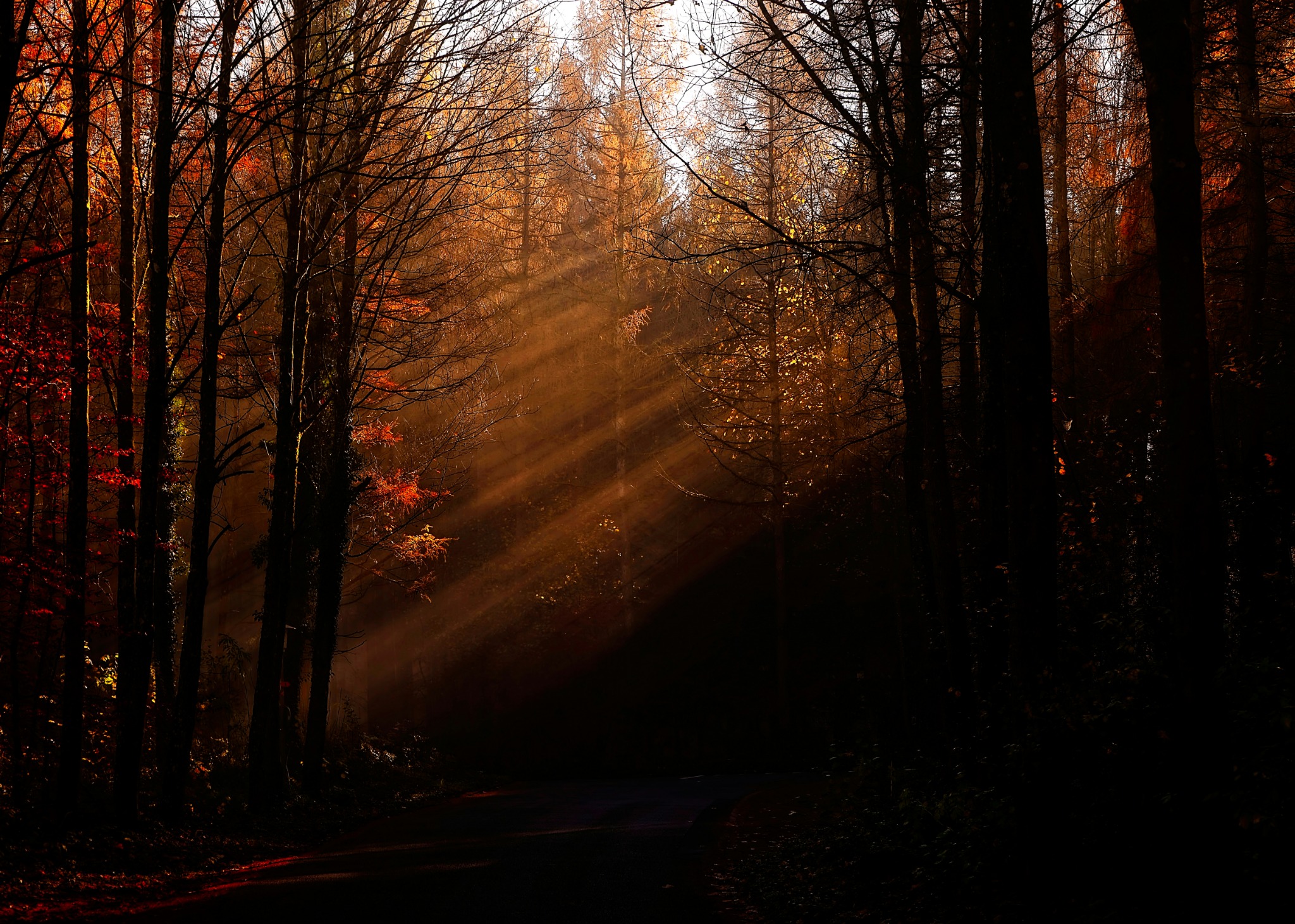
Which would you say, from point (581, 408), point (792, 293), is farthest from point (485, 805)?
point (581, 408)

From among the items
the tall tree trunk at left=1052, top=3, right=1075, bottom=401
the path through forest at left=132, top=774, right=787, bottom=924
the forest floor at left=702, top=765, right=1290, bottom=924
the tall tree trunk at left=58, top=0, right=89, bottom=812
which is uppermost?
the tall tree trunk at left=1052, top=3, right=1075, bottom=401

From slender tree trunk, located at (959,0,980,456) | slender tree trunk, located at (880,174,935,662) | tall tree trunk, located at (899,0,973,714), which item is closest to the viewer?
slender tree trunk, located at (959,0,980,456)

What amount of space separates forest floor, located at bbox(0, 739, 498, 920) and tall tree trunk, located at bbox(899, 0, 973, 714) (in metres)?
7.55

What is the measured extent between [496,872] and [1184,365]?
7.48 m

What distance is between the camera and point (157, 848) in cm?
982

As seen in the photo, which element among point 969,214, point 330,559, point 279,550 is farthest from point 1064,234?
point 279,550

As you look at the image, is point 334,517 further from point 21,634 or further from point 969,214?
point 969,214

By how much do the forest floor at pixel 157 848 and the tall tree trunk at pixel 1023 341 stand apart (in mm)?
7380

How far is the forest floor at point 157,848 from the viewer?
26.0 ft

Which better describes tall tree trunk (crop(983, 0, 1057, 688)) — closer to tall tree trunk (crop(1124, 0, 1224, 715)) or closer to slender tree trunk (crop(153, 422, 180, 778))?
tall tree trunk (crop(1124, 0, 1224, 715))

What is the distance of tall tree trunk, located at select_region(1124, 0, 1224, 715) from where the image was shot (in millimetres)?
Answer: 5355

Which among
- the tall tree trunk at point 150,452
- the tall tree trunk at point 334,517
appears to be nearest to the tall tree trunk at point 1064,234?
the tall tree trunk at point 334,517

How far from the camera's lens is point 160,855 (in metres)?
9.68

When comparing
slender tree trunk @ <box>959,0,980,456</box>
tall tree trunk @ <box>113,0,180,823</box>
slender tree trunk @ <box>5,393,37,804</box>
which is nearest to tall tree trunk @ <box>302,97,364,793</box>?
tall tree trunk @ <box>113,0,180,823</box>
